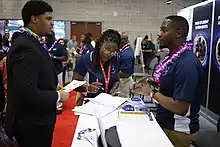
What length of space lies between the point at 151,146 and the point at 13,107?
0.86 meters

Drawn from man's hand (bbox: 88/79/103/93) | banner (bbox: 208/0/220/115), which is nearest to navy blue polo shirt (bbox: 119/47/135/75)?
banner (bbox: 208/0/220/115)

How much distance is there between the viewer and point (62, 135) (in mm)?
4074

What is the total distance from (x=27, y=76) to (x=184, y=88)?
0.99m

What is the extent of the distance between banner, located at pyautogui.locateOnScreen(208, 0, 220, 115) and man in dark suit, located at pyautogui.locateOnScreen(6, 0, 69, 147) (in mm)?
3804

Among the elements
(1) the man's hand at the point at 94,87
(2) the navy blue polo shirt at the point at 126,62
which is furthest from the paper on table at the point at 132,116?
(2) the navy blue polo shirt at the point at 126,62

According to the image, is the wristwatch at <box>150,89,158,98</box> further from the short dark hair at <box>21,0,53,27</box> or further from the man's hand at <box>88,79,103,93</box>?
the short dark hair at <box>21,0,53,27</box>

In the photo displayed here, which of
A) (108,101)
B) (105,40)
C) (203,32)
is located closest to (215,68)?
(203,32)

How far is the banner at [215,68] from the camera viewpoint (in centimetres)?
514

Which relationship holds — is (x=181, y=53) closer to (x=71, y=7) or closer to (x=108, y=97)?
(x=108, y=97)

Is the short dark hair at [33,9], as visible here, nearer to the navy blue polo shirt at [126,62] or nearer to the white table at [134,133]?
the white table at [134,133]

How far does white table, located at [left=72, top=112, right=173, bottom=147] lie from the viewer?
1885 millimetres

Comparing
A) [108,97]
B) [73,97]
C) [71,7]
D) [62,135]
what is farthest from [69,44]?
[108,97]

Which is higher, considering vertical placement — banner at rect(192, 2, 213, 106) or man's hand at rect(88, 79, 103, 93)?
banner at rect(192, 2, 213, 106)

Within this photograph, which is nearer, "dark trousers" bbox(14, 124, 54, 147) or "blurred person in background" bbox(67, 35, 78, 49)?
"dark trousers" bbox(14, 124, 54, 147)
